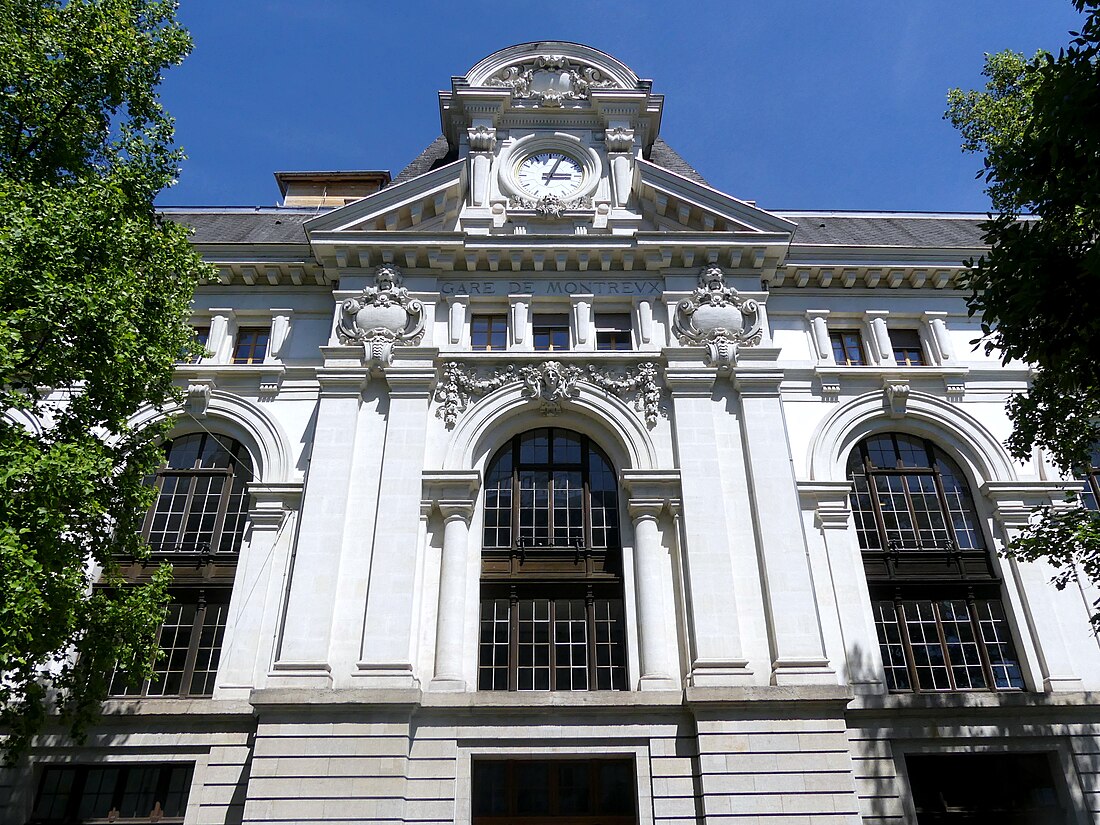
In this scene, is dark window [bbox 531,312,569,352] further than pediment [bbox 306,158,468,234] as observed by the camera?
No

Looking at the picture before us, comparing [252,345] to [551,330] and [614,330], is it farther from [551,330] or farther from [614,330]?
[614,330]

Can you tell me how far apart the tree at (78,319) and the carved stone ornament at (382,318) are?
4.79m

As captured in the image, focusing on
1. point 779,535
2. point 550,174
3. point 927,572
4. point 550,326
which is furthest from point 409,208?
point 927,572

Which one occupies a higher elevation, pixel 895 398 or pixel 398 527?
pixel 895 398

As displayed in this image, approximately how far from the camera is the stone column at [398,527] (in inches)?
647

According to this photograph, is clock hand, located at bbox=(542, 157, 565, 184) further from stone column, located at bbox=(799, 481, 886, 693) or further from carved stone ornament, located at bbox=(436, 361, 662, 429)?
stone column, located at bbox=(799, 481, 886, 693)

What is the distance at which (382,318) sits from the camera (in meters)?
20.8

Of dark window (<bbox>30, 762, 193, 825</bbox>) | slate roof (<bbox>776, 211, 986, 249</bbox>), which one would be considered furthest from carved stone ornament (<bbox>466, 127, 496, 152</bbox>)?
dark window (<bbox>30, 762, 193, 825</bbox>)

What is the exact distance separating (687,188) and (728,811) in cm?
1587

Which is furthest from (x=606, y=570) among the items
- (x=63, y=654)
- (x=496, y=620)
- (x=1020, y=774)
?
(x=63, y=654)

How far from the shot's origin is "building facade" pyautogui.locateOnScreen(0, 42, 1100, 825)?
15.9m

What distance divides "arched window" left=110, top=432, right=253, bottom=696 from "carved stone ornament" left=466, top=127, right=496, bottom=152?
447 inches

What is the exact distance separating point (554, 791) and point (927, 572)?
34.0 feet

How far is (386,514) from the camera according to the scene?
1814cm
